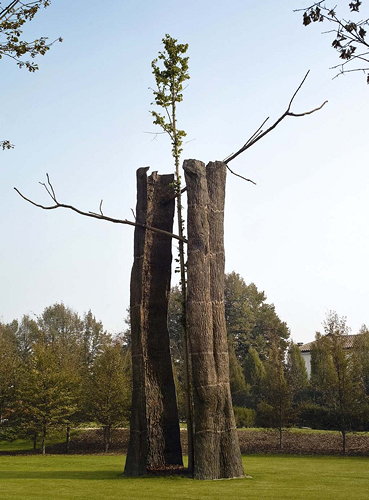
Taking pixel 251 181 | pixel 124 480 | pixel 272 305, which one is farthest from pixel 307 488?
pixel 272 305

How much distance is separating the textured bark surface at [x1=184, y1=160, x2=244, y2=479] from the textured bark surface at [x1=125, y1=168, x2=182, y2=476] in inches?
55.5

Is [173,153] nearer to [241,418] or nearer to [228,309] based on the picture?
[241,418]

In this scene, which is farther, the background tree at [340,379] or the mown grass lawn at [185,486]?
the background tree at [340,379]

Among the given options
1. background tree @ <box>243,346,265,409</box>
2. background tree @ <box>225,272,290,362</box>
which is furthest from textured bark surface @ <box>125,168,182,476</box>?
background tree @ <box>225,272,290,362</box>

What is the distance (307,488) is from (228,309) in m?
41.6

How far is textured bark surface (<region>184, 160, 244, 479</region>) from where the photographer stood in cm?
1356

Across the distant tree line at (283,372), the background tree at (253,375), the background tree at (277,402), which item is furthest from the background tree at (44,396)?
the background tree at (253,375)

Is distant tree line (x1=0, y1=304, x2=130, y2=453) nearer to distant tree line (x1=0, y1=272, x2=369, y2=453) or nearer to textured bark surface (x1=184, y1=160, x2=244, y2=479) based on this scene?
distant tree line (x1=0, y1=272, x2=369, y2=453)

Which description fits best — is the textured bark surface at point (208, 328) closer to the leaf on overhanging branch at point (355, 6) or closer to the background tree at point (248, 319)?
the leaf on overhanging branch at point (355, 6)

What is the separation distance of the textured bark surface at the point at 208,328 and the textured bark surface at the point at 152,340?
1.41 metres

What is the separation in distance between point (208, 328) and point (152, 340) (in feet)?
5.70

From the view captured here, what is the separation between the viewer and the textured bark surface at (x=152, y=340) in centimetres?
1472

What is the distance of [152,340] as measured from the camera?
50.0ft

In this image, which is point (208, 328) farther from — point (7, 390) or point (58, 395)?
point (7, 390)
